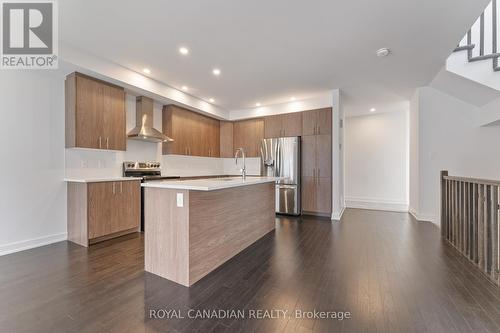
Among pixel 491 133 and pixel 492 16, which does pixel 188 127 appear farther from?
pixel 491 133

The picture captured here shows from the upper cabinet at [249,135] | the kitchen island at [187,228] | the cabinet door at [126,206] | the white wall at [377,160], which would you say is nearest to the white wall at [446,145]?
the white wall at [377,160]

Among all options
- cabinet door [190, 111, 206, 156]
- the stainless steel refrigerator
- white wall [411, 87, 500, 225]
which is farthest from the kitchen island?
white wall [411, 87, 500, 225]

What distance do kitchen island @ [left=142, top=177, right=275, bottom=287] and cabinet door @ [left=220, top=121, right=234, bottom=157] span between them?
12.1ft

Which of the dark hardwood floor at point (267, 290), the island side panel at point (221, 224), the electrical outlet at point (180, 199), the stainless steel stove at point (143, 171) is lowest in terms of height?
the dark hardwood floor at point (267, 290)

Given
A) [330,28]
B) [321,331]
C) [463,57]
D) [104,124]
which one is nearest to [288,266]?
[321,331]

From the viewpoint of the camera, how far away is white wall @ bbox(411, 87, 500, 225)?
13.8 feet

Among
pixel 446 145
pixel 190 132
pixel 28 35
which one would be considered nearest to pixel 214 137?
pixel 190 132

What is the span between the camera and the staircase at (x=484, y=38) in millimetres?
3324

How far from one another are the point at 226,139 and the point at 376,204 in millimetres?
4777

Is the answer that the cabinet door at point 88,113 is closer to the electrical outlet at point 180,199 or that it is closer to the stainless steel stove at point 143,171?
the stainless steel stove at point 143,171

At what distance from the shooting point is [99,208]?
327 centimetres

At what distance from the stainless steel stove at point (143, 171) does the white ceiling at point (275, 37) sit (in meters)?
1.73

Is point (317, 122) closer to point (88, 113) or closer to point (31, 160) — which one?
point (88, 113)

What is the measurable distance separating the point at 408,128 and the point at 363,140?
45.2 inches
